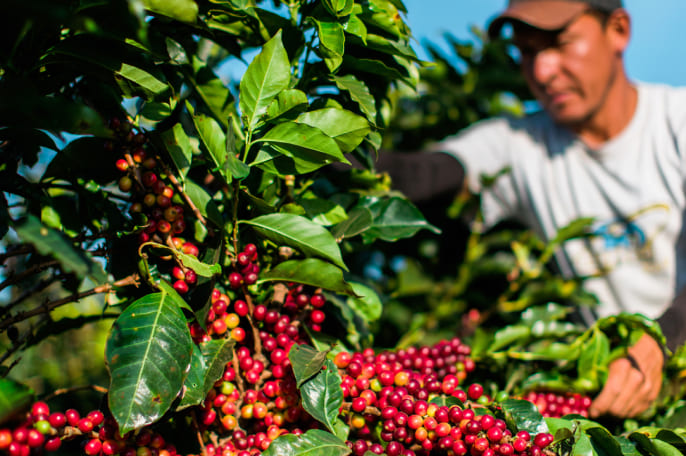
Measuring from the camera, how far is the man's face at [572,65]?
75.8 inches

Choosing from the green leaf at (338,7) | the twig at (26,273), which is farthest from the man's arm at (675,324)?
the twig at (26,273)

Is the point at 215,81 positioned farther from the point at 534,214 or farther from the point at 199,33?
the point at 534,214

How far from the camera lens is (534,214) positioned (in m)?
2.29

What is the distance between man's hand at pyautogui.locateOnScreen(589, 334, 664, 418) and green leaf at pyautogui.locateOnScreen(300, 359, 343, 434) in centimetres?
64

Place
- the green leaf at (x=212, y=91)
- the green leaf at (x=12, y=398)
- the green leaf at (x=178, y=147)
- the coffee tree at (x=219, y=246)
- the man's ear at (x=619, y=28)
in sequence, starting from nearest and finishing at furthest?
the green leaf at (x=12, y=398)
the coffee tree at (x=219, y=246)
the green leaf at (x=178, y=147)
the green leaf at (x=212, y=91)
the man's ear at (x=619, y=28)

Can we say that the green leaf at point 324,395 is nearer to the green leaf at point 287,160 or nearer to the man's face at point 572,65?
the green leaf at point 287,160

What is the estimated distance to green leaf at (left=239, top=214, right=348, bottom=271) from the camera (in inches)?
26.9

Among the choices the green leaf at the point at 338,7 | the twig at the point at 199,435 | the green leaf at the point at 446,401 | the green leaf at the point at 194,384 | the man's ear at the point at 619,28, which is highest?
the man's ear at the point at 619,28

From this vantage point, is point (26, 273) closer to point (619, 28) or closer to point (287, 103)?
point (287, 103)

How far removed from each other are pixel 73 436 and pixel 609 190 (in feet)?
7.24

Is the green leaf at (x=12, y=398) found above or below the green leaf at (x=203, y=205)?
below

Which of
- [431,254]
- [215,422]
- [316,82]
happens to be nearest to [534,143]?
[431,254]

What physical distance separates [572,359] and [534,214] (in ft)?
4.49

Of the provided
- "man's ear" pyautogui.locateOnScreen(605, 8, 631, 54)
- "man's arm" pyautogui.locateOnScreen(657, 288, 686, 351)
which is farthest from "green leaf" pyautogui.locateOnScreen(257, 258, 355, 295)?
"man's ear" pyautogui.locateOnScreen(605, 8, 631, 54)
